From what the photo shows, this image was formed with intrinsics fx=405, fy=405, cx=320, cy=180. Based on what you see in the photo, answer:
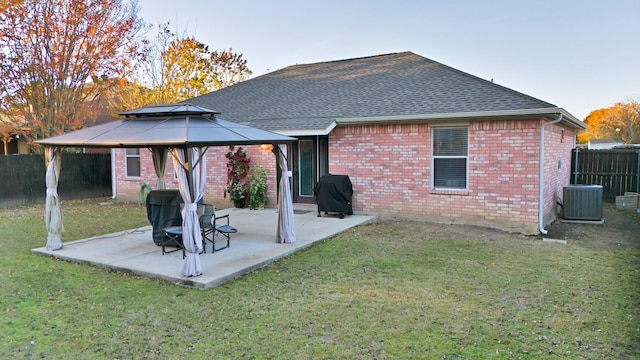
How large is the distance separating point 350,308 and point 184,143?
295cm

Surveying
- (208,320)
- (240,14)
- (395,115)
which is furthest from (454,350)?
(240,14)

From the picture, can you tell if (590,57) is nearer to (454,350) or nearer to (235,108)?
(235,108)

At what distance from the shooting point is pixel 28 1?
1389cm

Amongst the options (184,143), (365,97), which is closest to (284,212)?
(184,143)

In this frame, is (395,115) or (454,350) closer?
(454,350)

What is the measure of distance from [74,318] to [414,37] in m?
17.3

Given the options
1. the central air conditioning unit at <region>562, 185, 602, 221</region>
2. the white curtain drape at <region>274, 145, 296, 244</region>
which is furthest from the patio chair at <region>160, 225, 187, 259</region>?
the central air conditioning unit at <region>562, 185, 602, 221</region>

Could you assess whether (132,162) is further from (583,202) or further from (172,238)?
(583,202)

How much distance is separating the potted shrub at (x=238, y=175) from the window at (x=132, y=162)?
462cm

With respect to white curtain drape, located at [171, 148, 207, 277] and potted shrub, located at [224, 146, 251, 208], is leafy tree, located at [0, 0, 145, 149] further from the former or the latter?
white curtain drape, located at [171, 148, 207, 277]

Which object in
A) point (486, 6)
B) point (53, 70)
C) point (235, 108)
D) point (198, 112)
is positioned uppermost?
point (486, 6)

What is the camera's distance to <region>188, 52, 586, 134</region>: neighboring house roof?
928 centimetres

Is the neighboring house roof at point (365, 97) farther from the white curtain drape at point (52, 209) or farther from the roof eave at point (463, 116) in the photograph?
the white curtain drape at point (52, 209)

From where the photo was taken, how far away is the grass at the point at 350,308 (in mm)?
3684
